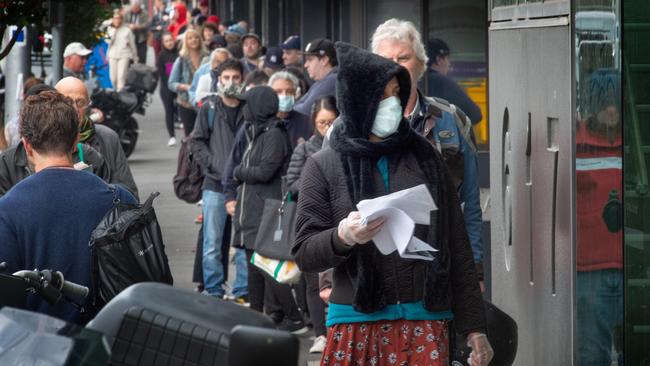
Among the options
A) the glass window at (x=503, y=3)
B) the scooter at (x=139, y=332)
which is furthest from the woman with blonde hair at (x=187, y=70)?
the scooter at (x=139, y=332)

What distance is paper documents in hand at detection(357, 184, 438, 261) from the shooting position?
447 centimetres

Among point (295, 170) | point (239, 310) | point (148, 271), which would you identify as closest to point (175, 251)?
point (295, 170)

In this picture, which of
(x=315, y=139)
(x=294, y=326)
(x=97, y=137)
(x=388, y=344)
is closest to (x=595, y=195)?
(x=388, y=344)

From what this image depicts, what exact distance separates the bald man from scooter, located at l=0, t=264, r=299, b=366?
4112 mm

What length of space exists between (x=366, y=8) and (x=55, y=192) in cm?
986

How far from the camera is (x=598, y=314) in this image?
17.0ft

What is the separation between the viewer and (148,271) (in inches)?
193

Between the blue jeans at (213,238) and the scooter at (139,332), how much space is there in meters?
7.66

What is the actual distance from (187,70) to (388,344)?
1556 centimetres

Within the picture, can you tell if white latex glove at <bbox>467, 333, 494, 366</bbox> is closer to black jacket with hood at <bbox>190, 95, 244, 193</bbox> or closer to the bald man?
the bald man

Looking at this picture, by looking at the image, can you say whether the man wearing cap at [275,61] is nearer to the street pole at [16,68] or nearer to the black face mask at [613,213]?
the street pole at [16,68]

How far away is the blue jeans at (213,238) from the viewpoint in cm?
1104

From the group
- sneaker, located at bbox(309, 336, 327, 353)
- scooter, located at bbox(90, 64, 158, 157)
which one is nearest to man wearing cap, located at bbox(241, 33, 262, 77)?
scooter, located at bbox(90, 64, 158, 157)

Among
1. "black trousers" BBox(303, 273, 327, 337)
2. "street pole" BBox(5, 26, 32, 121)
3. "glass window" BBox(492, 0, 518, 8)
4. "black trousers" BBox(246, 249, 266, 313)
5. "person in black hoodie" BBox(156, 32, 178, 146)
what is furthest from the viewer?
"person in black hoodie" BBox(156, 32, 178, 146)
